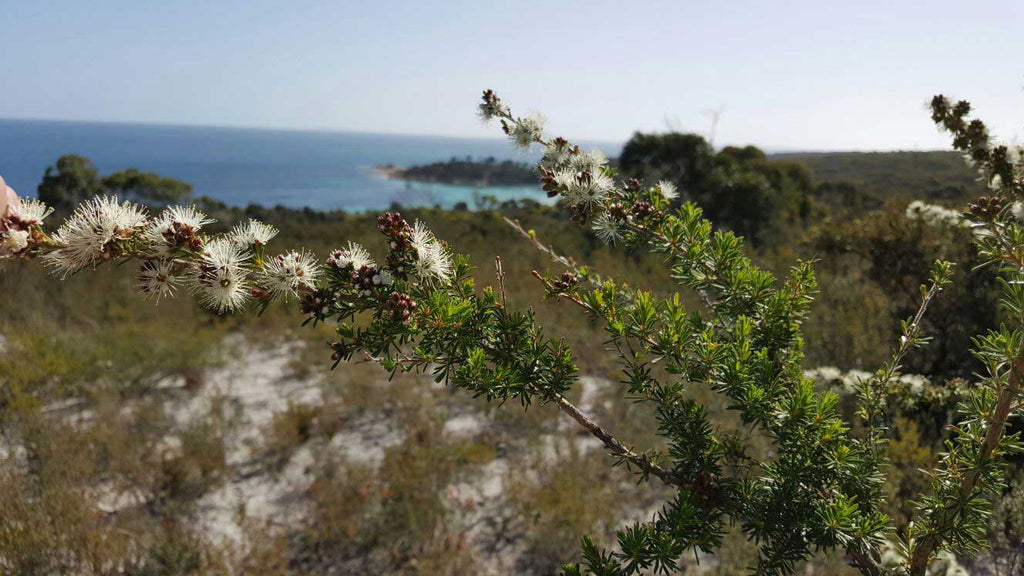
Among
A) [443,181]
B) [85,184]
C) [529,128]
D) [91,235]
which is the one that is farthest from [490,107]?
[443,181]

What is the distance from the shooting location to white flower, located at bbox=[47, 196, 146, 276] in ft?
3.07

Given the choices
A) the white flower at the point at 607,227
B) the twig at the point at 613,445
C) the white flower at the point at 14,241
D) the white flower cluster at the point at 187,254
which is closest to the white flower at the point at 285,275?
the white flower cluster at the point at 187,254

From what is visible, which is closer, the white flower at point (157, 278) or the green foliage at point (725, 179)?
the white flower at point (157, 278)

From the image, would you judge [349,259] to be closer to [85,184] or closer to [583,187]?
[583,187]

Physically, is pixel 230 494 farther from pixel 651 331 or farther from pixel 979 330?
pixel 979 330

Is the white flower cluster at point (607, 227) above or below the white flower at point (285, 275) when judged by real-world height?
above

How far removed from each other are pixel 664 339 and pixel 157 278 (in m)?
1.03

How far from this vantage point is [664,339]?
116cm

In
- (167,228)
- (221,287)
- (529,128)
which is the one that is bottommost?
(221,287)

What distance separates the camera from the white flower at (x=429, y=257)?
1.07 m

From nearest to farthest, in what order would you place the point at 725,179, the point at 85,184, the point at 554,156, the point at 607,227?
the point at 607,227 < the point at 554,156 < the point at 85,184 < the point at 725,179

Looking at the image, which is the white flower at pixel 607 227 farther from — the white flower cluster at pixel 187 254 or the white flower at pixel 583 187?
Answer: the white flower cluster at pixel 187 254

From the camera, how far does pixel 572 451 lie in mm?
4008

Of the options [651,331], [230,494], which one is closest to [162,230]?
[651,331]
